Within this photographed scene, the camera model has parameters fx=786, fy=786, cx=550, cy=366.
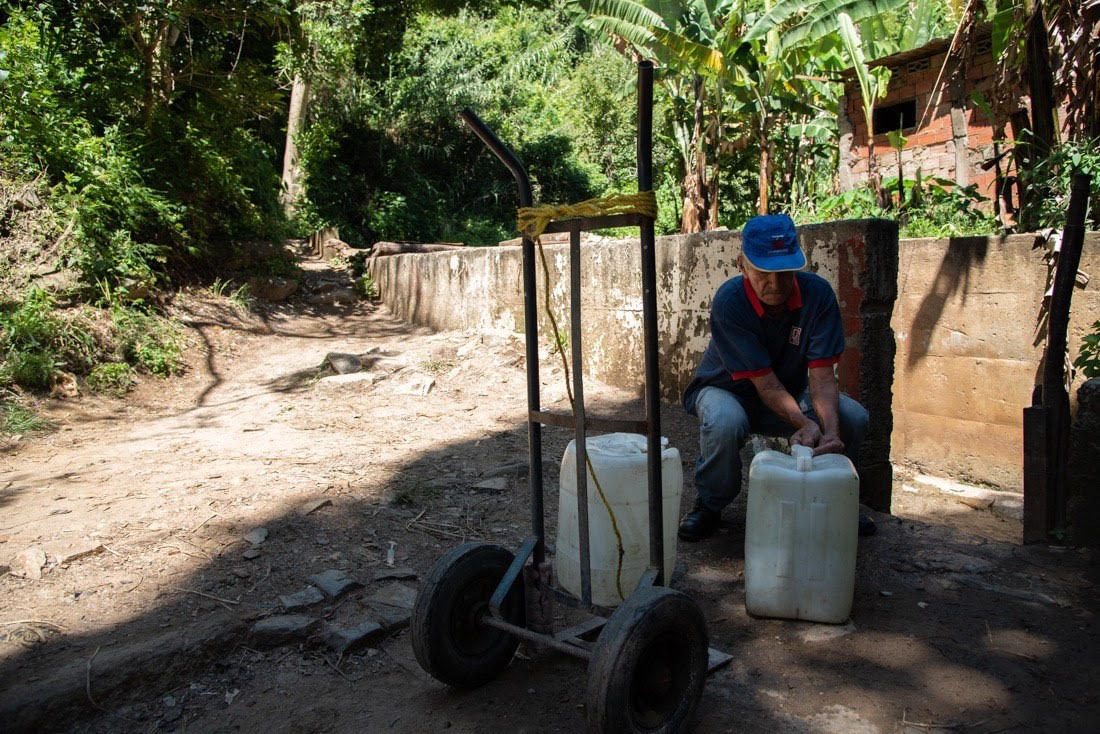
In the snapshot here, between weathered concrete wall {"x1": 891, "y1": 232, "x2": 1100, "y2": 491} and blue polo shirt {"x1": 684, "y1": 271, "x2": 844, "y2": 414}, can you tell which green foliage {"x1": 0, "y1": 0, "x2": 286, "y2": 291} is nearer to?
blue polo shirt {"x1": 684, "y1": 271, "x2": 844, "y2": 414}

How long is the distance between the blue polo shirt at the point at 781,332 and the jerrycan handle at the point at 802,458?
457mm

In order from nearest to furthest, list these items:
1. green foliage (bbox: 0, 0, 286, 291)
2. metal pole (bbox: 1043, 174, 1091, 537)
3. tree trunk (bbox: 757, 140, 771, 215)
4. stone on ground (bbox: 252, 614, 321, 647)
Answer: stone on ground (bbox: 252, 614, 321, 647) → metal pole (bbox: 1043, 174, 1091, 537) → green foliage (bbox: 0, 0, 286, 291) → tree trunk (bbox: 757, 140, 771, 215)

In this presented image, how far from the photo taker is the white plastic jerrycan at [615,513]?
249cm

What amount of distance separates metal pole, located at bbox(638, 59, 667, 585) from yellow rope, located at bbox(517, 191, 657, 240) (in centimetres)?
3

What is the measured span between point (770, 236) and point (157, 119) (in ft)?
27.4

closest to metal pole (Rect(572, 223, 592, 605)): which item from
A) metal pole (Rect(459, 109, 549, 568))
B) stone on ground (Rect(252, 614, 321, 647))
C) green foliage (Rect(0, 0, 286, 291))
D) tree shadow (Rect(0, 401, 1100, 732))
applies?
metal pole (Rect(459, 109, 549, 568))

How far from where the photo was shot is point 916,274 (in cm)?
612

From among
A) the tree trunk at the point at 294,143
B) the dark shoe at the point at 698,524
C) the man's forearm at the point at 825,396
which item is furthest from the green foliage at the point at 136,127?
the man's forearm at the point at 825,396

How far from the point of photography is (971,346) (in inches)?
234

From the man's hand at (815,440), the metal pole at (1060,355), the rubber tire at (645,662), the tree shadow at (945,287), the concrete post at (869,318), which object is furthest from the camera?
the tree shadow at (945,287)

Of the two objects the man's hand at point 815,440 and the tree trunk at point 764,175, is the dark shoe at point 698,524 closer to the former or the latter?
the man's hand at point 815,440

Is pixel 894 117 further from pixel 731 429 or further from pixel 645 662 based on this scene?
pixel 645 662

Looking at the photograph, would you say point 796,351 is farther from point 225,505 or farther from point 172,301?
point 172,301

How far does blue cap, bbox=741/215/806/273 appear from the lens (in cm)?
278
